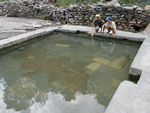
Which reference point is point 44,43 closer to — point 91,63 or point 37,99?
point 91,63

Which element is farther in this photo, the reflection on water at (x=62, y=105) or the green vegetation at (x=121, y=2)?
the green vegetation at (x=121, y=2)

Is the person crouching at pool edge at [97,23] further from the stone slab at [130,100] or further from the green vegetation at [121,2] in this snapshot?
the stone slab at [130,100]

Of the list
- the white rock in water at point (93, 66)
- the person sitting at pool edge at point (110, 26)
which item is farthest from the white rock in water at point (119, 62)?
the person sitting at pool edge at point (110, 26)

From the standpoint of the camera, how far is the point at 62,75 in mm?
3324

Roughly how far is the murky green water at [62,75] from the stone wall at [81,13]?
61.5 inches

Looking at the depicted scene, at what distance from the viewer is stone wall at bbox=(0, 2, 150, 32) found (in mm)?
6242

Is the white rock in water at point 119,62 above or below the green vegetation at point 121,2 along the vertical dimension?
below

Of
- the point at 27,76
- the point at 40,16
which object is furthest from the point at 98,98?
the point at 40,16

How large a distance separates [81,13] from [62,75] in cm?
481

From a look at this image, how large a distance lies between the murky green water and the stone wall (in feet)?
5.12

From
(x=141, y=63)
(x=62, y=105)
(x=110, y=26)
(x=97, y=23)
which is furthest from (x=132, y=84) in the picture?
(x=97, y=23)

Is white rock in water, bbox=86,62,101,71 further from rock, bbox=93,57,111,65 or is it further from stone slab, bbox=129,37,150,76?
stone slab, bbox=129,37,150,76

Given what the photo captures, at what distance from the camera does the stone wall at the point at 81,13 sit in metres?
6.24

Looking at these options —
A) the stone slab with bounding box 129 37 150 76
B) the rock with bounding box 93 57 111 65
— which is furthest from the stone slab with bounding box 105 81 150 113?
the rock with bounding box 93 57 111 65
